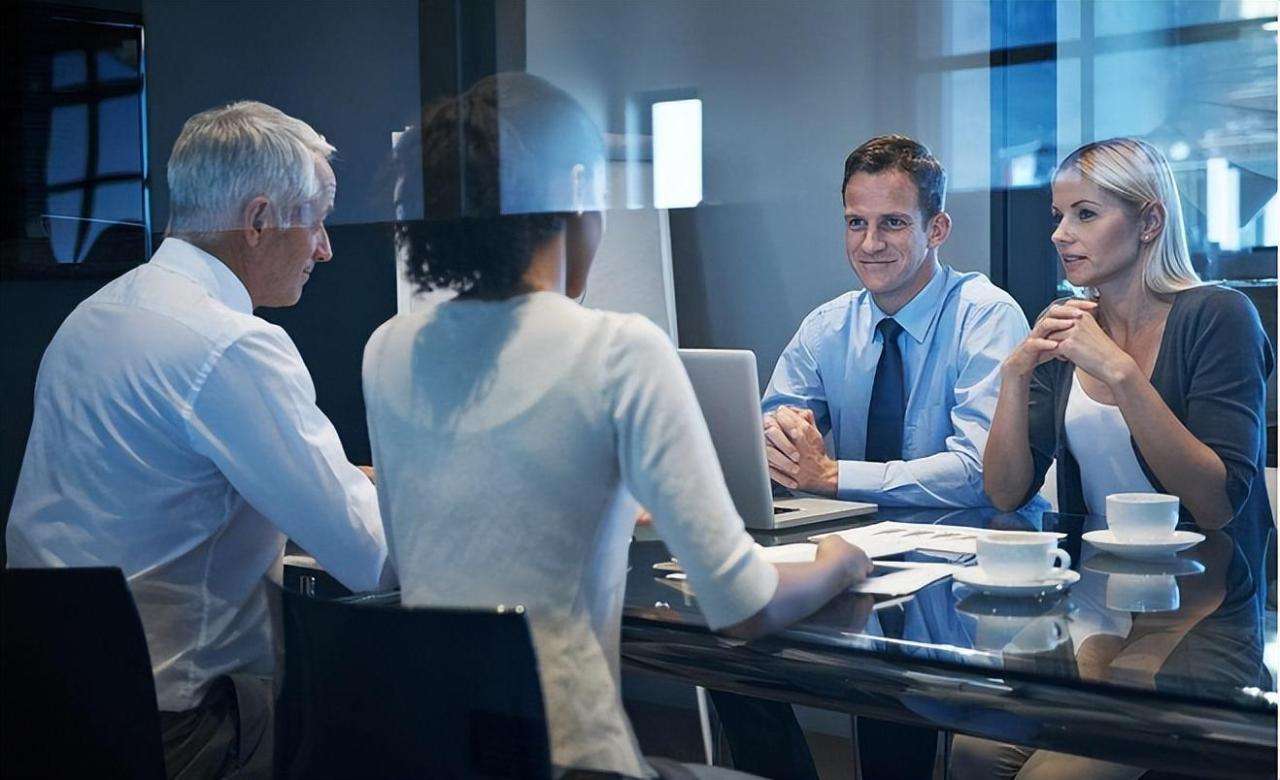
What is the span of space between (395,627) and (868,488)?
1.22 meters

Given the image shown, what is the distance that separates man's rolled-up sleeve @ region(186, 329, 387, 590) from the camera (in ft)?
5.43

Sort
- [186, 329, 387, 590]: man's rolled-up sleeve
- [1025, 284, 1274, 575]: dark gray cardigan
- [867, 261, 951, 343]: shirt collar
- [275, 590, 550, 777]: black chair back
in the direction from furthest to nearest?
[867, 261, 951, 343]: shirt collar < [1025, 284, 1274, 575]: dark gray cardigan < [186, 329, 387, 590]: man's rolled-up sleeve < [275, 590, 550, 777]: black chair back

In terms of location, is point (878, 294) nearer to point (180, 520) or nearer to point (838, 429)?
point (838, 429)

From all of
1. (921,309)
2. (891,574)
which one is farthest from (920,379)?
(891,574)

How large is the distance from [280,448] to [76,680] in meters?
0.35

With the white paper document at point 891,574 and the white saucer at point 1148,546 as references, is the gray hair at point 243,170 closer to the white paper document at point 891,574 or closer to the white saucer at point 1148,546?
the white paper document at point 891,574

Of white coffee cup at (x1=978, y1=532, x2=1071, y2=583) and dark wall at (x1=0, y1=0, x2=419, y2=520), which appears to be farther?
dark wall at (x1=0, y1=0, x2=419, y2=520)

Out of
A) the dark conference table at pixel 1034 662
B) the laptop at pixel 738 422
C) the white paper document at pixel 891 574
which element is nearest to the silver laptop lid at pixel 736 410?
the laptop at pixel 738 422

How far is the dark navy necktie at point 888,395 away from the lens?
2.42 metres

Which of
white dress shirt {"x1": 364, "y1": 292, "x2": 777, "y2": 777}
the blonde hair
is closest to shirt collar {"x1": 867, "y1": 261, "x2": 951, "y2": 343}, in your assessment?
the blonde hair

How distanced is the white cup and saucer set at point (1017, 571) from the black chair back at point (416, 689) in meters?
0.60

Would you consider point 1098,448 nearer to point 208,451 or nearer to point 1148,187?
point 1148,187

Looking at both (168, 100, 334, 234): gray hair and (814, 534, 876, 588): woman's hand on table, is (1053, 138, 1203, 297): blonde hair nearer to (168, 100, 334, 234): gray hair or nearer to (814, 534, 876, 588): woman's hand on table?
(814, 534, 876, 588): woman's hand on table

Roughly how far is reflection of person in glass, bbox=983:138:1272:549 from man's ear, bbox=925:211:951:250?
490 millimetres
